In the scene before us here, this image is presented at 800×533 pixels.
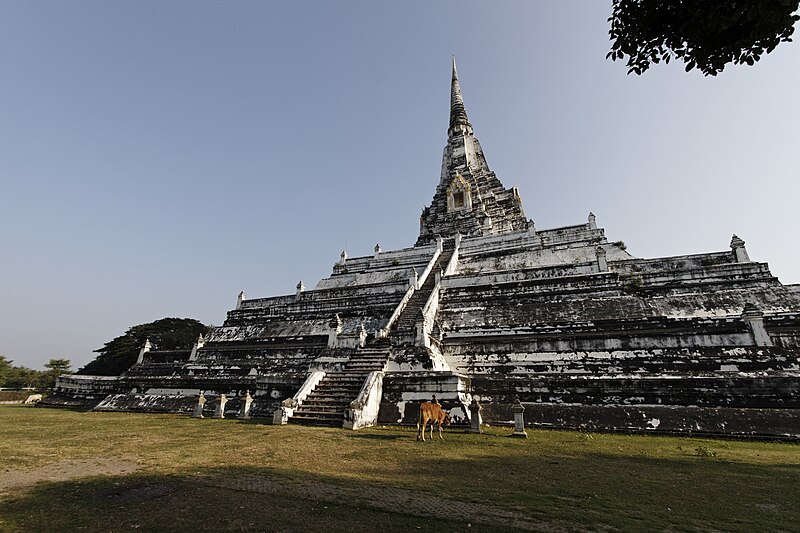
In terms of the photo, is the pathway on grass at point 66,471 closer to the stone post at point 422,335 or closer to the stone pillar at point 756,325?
the stone post at point 422,335

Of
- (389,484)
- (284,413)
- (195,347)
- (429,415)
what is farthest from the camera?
(195,347)

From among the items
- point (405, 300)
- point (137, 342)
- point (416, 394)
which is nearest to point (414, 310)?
point (405, 300)

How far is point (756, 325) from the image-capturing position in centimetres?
1263

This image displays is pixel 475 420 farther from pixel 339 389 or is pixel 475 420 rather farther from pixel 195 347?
pixel 195 347

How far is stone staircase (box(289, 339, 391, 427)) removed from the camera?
11359 mm

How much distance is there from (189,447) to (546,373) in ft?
34.4

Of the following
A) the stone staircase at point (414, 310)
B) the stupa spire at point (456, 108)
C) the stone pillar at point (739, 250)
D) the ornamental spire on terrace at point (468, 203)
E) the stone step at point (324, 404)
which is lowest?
the stone step at point (324, 404)

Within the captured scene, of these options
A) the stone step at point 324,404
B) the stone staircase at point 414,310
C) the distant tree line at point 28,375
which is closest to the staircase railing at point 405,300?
the stone staircase at point 414,310

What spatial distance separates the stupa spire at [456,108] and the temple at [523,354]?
27935mm

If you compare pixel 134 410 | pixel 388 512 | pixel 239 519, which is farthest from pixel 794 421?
pixel 134 410

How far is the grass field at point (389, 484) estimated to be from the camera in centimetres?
384

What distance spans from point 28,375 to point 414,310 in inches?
2294

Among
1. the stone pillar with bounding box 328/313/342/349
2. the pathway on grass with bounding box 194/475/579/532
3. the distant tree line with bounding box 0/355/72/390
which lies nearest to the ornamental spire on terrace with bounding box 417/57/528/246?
the stone pillar with bounding box 328/313/342/349

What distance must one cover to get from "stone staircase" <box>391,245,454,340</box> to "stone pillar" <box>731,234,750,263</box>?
13.8 meters
